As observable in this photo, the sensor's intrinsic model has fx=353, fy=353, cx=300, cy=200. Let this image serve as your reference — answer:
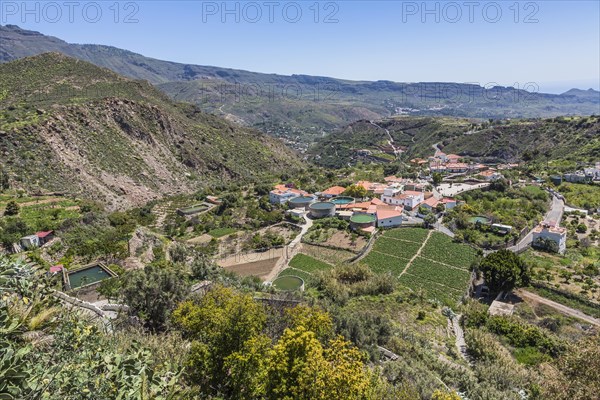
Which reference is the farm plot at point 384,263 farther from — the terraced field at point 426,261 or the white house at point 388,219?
the white house at point 388,219

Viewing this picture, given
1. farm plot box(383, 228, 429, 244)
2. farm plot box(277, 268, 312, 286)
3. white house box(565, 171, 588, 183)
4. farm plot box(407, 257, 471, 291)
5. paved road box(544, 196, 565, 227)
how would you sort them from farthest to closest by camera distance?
1. white house box(565, 171, 588, 183)
2. paved road box(544, 196, 565, 227)
3. farm plot box(383, 228, 429, 244)
4. farm plot box(277, 268, 312, 286)
5. farm plot box(407, 257, 471, 291)

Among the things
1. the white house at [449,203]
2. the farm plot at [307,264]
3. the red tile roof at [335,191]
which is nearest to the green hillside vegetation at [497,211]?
the white house at [449,203]

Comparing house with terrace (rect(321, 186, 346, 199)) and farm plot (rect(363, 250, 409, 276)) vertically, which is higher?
house with terrace (rect(321, 186, 346, 199))

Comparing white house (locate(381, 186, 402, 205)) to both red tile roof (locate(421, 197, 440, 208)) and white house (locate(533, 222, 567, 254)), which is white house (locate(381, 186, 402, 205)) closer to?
red tile roof (locate(421, 197, 440, 208))

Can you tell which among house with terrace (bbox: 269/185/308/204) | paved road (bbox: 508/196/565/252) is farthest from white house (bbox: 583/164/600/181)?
house with terrace (bbox: 269/185/308/204)

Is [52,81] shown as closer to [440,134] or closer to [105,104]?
[105,104]

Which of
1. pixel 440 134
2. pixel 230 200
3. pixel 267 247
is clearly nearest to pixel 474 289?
pixel 267 247
